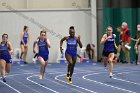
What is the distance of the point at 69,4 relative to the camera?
2877cm

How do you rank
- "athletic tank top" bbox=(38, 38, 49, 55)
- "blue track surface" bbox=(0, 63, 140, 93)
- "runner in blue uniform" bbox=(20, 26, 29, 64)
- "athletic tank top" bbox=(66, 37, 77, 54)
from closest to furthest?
"blue track surface" bbox=(0, 63, 140, 93) → "athletic tank top" bbox=(66, 37, 77, 54) → "athletic tank top" bbox=(38, 38, 49, 55) → "runner in blue uniform" bbox=(20, 26, 29, 64)

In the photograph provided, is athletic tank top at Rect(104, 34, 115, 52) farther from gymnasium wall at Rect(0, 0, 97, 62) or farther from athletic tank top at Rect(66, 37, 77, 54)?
gymnasium wall at Rect(0, 0, 97, 62)

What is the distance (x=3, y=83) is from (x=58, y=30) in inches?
476

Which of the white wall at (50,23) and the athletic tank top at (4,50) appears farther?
the white wall at (50,23)

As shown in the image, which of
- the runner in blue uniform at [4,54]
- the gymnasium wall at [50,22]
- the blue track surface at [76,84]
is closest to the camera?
the blue track surface at [76,84]

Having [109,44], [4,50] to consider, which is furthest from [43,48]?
[109,44]

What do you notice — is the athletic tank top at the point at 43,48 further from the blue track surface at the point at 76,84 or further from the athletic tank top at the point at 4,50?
the athletic tank top at the point at 4,50

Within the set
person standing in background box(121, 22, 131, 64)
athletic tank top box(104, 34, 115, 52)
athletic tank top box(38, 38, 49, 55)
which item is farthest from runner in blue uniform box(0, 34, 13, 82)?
person standing in background box(121, 22, 131, 64)

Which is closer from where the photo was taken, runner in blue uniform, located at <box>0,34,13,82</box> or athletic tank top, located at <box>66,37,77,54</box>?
runner in blue uniform, located at <box>0,34,13,82</box>

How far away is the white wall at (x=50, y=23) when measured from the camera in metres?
28.4

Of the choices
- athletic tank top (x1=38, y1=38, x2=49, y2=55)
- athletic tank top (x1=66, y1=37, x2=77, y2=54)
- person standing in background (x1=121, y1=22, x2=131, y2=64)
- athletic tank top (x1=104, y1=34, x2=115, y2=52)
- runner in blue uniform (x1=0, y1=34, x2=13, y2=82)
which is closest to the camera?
runner in blue uniform (x1=0, y1=34, x2=13, y2=82)

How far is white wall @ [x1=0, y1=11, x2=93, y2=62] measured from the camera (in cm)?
2844

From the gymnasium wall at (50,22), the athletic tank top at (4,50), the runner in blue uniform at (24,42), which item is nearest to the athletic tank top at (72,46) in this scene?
the athletic tank top at (4,50)

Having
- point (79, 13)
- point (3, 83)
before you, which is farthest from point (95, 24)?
point (3, 83)
